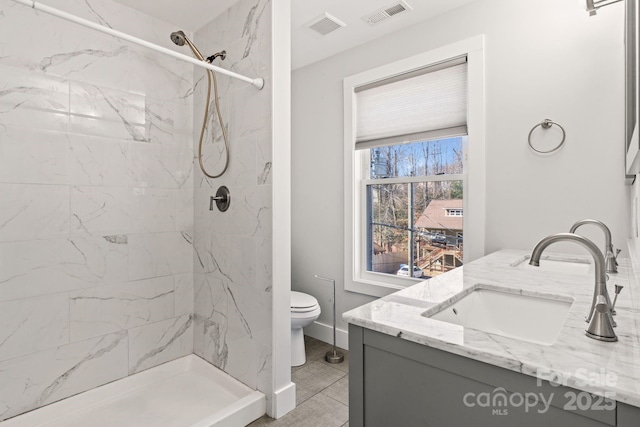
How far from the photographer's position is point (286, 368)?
1913 mm

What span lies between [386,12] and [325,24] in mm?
438

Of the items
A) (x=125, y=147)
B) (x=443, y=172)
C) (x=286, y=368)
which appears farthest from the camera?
(x=443, y=172)

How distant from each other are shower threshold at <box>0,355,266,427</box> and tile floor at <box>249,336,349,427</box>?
17 centimetres

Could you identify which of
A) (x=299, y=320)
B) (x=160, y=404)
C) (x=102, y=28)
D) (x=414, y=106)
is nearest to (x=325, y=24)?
(x=414, y=106)

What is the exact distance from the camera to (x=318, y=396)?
206 cm

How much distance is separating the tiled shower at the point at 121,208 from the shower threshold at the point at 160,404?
0.06m

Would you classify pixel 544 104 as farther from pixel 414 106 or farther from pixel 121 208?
pixel 121 208

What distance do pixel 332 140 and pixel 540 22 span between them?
160cm

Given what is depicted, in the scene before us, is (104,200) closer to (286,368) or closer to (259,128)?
(259,128)

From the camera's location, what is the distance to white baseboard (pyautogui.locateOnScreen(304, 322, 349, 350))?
2.81 m

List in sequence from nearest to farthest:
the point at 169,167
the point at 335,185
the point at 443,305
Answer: the point at 443,305 → the point at 169,167 → the point at 335,185

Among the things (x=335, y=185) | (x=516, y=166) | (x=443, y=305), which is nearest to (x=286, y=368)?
(x=443, y=305)

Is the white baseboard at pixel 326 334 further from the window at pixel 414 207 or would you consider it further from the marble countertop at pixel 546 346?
the marble countertop at pixel 546 346

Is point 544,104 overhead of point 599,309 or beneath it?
overhead
